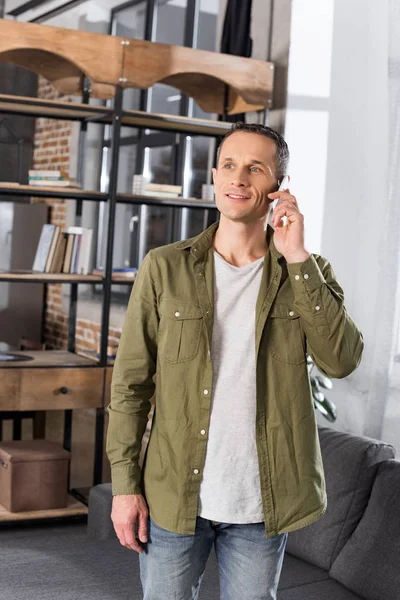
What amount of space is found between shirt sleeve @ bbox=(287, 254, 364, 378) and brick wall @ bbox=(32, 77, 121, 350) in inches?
218

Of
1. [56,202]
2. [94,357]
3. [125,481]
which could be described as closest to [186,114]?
[56,202]

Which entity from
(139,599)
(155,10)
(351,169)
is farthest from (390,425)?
(155,10)

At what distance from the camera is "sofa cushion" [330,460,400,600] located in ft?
9.55

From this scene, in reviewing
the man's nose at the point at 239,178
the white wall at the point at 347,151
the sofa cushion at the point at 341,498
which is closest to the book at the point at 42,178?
the white wall at the point at 347,151

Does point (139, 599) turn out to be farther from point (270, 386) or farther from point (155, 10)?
point (155, 10)

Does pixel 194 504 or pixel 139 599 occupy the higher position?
pixel 194 504

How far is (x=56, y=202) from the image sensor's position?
26.4 feet

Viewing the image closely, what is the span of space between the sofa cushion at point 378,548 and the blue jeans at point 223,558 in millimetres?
1072

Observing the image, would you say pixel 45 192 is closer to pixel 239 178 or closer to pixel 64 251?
pixel 64 251

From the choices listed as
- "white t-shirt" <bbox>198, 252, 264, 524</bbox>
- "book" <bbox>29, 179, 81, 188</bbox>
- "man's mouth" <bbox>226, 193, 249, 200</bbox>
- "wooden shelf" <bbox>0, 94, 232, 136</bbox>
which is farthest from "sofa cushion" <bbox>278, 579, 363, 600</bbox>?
"wooden shelf" <bbox>0, 94, 232, 136</bbox>

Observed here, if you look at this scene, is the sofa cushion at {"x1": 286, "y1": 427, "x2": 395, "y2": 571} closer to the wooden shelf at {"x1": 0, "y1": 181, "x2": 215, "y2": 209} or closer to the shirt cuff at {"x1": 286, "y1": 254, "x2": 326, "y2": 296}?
the shirt cuff at {"x1": 286, "y1": 254, "x2": 326, "y2": 296}

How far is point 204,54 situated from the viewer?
4738 millimetres

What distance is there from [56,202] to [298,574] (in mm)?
5442

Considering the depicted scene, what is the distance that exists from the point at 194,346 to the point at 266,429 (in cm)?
24
